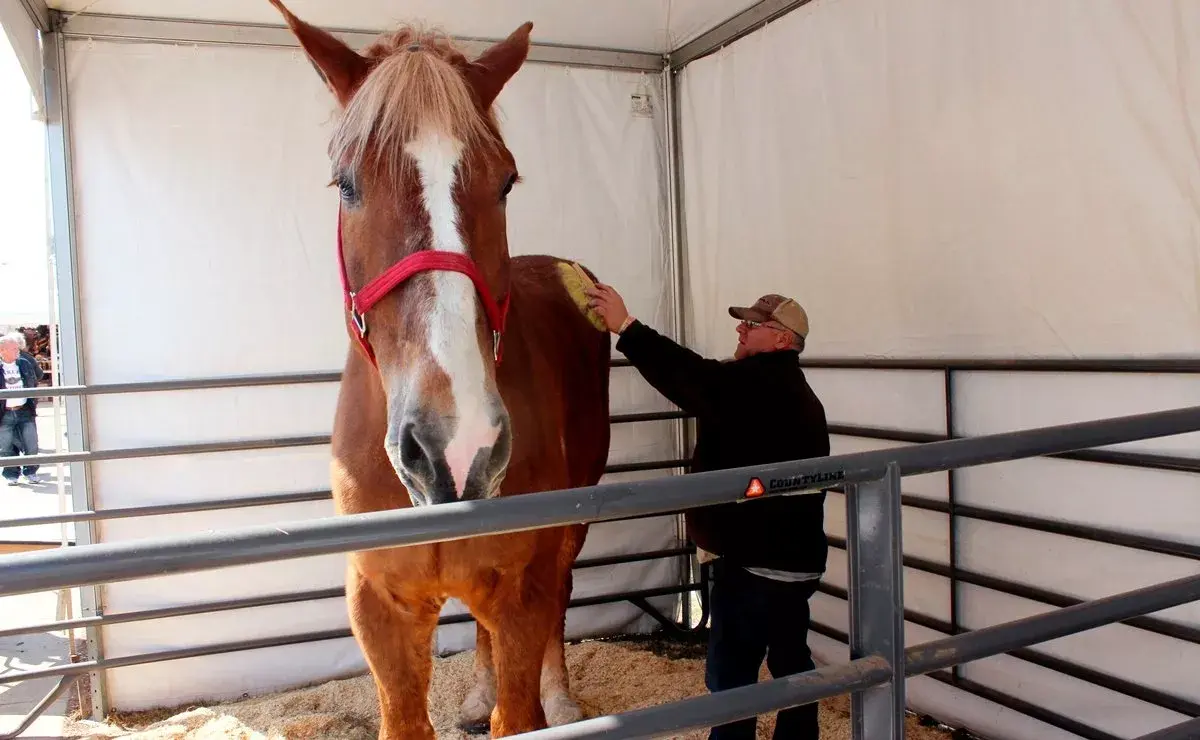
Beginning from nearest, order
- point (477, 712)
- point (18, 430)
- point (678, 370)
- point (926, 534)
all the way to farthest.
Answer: point (678, 370), point (926, 534), point (477, 712), point (18, 430)

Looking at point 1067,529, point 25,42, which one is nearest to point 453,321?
point 1067,529

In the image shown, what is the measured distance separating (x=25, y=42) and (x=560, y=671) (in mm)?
3073

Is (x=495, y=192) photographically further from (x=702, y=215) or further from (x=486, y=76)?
(x=702, y=215)

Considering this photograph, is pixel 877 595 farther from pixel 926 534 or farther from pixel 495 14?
pixel 495 14

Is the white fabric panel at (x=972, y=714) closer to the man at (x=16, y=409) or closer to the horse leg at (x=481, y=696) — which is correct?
the horse leg at (x=481, y=696)

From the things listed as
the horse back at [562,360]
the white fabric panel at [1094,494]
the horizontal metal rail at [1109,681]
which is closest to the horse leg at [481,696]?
the horse back at [562,360]

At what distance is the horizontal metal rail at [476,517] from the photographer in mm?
747

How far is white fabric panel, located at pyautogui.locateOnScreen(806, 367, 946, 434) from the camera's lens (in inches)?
107

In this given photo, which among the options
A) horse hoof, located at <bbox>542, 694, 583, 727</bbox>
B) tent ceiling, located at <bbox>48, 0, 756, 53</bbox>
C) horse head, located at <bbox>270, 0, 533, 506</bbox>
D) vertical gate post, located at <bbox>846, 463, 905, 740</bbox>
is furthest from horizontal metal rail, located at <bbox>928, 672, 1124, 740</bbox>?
tent ceiling, located at <bbox>48, 0, 756, 53</bbox>

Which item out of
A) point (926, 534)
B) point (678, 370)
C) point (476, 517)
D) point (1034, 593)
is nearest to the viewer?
point (476, 517)

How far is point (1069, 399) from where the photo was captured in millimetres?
2268

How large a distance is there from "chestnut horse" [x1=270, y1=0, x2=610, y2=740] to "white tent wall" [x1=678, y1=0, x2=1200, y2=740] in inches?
54.4

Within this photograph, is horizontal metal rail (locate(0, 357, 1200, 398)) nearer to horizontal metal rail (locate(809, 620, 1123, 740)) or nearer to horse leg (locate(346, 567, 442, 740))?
horizontal metal rail (locate(809, 620, 1123, 740))

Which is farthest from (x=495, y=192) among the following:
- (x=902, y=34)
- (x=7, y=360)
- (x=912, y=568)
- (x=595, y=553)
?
(x=7, y=360)
